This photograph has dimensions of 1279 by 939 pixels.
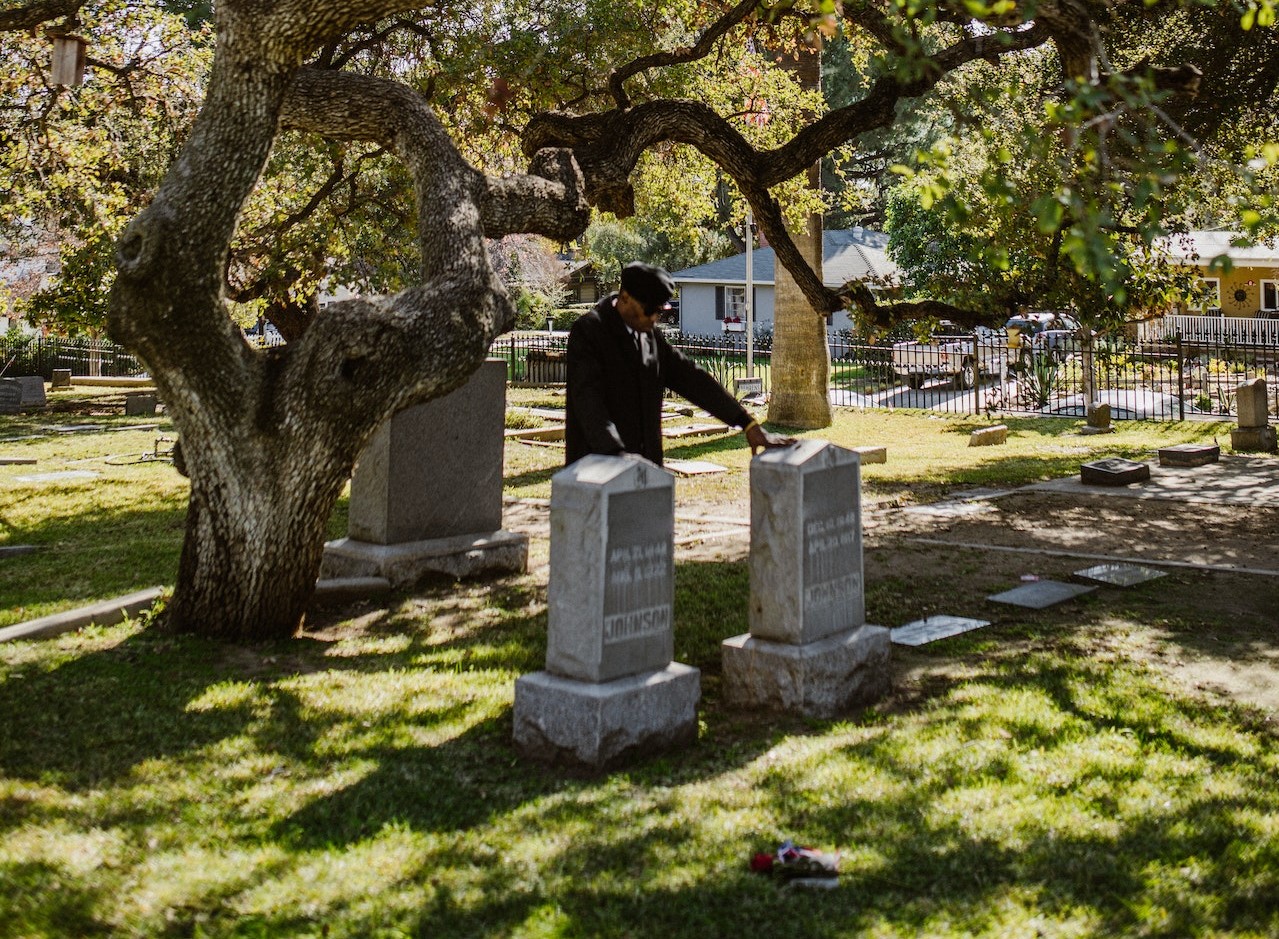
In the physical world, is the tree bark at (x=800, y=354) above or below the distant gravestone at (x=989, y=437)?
above

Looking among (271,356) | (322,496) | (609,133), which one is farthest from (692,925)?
(609,133)

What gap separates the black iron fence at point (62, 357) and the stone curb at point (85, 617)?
27230mm

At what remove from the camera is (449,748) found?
19.2 ft

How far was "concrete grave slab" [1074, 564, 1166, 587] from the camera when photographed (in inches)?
372

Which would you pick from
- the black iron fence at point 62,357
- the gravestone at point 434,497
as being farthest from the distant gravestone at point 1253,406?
the black iron fence at point 62,357

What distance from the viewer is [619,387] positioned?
6965 millimetres

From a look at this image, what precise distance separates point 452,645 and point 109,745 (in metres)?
2.51

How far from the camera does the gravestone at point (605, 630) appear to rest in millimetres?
5555

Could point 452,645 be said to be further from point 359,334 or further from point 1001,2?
point 1001,2

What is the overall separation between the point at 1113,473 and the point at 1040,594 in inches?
240

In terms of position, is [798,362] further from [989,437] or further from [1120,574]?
[1120,574]

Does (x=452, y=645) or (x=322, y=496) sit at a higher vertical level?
(x=322, y=496)

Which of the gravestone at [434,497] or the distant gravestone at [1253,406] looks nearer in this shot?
the gravestone at [434,497]

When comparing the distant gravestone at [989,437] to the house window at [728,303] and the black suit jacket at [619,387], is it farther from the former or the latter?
the house window at [728,303]
